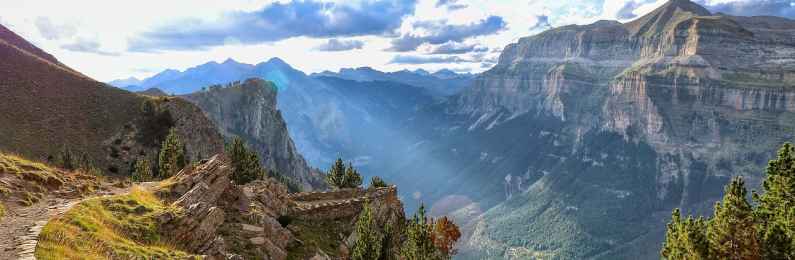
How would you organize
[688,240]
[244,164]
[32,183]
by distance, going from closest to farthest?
1. [32,183]
2. [688,240]
3. [244,164]

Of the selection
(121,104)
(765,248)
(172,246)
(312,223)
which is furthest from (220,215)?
(121,104)

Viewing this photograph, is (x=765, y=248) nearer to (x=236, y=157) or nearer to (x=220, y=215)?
(x=220, y=215)

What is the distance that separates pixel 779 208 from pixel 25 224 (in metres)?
59.5

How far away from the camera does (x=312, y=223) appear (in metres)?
52.1

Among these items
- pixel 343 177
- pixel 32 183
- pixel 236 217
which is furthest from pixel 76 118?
pixel 32 183

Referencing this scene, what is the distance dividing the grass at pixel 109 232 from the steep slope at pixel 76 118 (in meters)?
84.1

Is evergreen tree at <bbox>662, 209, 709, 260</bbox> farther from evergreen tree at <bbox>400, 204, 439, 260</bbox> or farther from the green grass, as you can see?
the green grass

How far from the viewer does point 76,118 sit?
11600 cm

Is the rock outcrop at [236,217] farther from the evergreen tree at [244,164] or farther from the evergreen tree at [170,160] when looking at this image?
the evergreen tree at [170,160]

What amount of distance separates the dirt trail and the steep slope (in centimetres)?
8259

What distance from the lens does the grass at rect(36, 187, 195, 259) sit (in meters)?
21.5

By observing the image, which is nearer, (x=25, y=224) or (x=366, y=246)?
(x=25, y=224)

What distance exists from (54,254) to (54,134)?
109 metres

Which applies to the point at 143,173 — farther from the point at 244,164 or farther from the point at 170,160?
the point at 244,164
